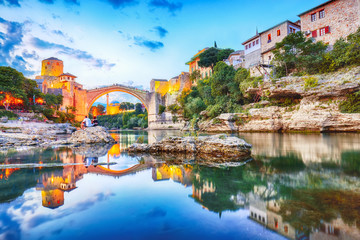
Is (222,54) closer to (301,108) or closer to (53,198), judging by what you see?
(301,108)

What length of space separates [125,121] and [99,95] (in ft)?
48.6

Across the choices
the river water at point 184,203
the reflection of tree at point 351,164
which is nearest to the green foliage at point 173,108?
the reflection of tree at point 351,164

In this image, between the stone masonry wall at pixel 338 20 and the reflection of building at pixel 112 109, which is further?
the reflection of building at pixel 112 109

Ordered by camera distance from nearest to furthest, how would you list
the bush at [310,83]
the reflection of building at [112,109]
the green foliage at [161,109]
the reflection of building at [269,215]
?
1. the reflection of building at [269,215]
2. the bush at [310,83]
3. the green foliage at [161,109]
4. the reflection of building at [112,109]

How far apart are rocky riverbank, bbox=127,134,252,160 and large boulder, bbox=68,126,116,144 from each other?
439cm

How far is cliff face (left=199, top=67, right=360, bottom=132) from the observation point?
13.8 metres

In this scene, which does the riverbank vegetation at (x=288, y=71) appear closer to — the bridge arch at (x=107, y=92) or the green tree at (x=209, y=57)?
the green tree at (x=209, y=57)

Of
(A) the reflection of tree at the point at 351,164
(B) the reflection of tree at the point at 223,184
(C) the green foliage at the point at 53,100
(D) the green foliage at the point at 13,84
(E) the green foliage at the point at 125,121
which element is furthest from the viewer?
(E) the green foliage at the point at 125,121

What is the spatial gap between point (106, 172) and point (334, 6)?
2407 cm

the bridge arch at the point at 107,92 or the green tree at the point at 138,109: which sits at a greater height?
the bridge arch at the point at 107,92

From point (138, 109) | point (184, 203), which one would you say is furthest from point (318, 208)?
point (138, 109)

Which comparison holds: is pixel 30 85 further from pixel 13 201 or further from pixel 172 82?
pixel 13 201

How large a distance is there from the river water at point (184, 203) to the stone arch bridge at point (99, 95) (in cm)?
3646

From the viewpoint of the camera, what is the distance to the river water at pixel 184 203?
77.7 inches
